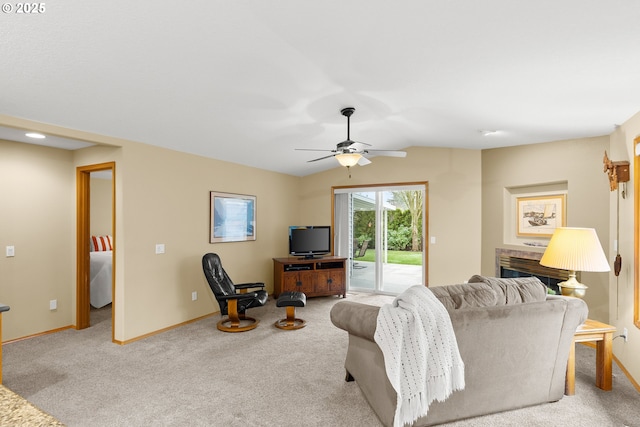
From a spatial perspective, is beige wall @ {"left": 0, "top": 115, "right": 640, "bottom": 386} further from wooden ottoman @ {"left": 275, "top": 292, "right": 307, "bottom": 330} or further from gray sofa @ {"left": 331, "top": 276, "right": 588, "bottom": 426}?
wooden ottoman @ {"left": 275, "top": 292, "right": 307, "bottom": 330}

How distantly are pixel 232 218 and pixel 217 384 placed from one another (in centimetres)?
286

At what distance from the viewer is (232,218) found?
5359mm

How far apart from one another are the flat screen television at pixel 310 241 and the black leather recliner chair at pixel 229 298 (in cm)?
148

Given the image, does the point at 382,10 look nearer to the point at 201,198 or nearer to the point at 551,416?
the point at 551,416

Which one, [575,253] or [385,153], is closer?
[575,253]

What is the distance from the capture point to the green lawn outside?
6.34 meters

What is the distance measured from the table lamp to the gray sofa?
1.97 ft

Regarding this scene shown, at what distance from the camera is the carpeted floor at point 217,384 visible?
2.41 metres

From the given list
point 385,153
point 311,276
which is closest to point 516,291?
point 385,153

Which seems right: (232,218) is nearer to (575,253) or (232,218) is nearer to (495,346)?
(495,346)

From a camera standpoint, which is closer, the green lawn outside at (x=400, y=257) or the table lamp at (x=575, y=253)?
the table lamp at (x=575, y=253)

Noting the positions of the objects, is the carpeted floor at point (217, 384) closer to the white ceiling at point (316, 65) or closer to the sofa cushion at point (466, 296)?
the sofa cushion at point (466, 296)

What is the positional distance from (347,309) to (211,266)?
104 inches

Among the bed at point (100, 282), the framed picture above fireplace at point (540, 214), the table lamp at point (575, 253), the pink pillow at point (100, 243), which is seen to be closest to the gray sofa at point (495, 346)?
the table lamp at point (575, 253)
